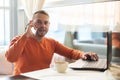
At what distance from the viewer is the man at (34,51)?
1755mm

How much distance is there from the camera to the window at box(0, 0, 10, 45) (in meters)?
3.35

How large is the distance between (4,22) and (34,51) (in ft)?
5.48

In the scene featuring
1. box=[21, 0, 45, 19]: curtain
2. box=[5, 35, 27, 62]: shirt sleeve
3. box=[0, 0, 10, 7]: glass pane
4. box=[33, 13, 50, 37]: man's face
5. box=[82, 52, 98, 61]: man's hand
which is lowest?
box=[82, 52, 98, 61]: man's hand

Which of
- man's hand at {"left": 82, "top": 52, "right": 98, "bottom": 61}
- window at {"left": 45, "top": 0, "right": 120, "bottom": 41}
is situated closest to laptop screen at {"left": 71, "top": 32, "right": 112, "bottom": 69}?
window at {"left": 45, "top": 0, "right": 120, "bottom": 41}

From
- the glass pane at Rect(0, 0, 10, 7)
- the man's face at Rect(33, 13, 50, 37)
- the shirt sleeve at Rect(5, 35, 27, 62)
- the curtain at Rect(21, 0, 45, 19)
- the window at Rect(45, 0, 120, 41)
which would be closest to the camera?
the shirt sleeve at Rect(5, 35, 27, 62)

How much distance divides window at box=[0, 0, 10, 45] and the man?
152 cm

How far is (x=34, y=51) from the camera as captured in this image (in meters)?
1.91

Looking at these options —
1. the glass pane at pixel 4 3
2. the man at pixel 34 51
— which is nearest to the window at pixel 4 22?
the glass pane at pixel 4 3

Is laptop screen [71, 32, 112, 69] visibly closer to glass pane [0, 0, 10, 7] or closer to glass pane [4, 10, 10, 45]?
glass pane [4, 10, 10, 45]

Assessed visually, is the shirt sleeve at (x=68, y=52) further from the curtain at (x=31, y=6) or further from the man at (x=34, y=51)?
the curtain at (x=31, y=6)

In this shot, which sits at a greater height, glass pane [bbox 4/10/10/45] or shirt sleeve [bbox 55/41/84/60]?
glass pane [bbox 4/10/10/45]

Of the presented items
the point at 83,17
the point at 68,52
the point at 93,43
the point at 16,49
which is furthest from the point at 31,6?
the point at 16,49

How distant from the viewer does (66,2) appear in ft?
9.35

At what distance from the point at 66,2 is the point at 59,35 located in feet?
1.66
